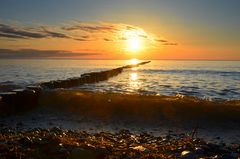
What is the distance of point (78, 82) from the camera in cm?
4100

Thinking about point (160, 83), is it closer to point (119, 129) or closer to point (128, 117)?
point (128, 117)

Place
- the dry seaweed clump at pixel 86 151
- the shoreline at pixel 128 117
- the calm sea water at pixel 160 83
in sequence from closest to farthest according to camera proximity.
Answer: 1. the dry seaweed clump at pixel 86 151
2. the shoreline at pixel 128 117
3. the calm sea water at pixel 160 83

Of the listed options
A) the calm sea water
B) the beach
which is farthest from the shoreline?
the calm sea water

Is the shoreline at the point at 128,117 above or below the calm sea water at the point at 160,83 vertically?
above

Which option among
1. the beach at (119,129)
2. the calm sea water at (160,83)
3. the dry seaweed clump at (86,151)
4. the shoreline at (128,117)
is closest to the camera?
the dry seaweed clump at (86,151)

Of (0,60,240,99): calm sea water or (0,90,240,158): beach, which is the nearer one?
(0,90,240,158): beach

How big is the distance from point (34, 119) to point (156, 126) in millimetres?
6078

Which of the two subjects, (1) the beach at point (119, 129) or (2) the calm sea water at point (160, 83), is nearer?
(1) the beach at point (119, 129)

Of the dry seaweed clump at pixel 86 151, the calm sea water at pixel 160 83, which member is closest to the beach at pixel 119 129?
the dry seaweed clump at pixel 86 151

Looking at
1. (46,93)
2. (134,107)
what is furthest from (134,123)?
(46,93)

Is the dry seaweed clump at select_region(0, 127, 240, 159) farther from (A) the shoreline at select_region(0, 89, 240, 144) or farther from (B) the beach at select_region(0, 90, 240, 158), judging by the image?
(A) the shoreline at select_region(0, 89, 240, 144)

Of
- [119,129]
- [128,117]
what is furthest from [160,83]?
[119,129]

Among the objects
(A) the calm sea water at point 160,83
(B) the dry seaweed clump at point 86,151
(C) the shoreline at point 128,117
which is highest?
(B) the dry seaweed clump at point 86,151

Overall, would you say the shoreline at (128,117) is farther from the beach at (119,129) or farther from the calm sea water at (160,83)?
the calm sea water at (160,83)
